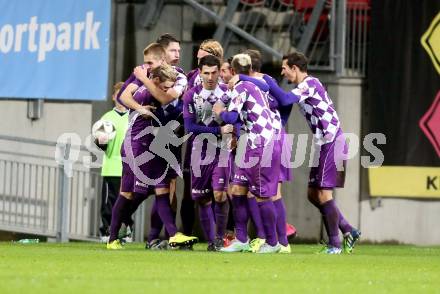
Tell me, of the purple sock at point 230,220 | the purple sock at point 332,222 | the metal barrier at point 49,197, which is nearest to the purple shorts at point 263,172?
the purple sock at point 332,222

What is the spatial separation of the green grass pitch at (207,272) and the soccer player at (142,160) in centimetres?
51

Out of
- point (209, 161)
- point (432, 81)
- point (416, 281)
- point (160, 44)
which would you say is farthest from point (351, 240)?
point (432, 81)

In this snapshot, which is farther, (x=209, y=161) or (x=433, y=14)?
(x=433, y=14)

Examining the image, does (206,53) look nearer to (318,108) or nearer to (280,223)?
(318,108)

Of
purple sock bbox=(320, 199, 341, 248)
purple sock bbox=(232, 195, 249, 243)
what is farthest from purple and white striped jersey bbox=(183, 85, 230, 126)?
purple sock bbox=(320, 199, 341, 248)

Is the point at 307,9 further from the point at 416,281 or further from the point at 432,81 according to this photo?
the point at 416,281

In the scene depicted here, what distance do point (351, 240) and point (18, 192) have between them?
559 centimetres

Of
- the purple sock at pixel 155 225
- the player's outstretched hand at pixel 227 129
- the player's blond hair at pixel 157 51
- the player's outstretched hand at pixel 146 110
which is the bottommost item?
the purple sock at pixel 155 225

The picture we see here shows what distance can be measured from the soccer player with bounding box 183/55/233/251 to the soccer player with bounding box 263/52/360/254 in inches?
21.2

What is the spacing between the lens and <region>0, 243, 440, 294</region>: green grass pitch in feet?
29.9

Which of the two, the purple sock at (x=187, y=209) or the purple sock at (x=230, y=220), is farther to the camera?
the purple sock at (x=230, y=220)

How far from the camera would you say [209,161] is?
45.8 feet

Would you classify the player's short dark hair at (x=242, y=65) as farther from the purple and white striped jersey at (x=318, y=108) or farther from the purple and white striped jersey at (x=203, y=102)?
the purple and white striped jersey at (x=318, y=108)

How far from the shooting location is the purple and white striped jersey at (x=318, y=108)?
44.7ft
